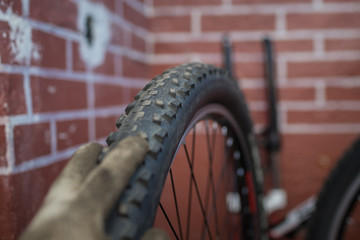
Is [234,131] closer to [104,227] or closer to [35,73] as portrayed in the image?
[35,73]

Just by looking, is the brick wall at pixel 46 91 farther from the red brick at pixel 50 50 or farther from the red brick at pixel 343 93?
the red brick at pixel 343 93

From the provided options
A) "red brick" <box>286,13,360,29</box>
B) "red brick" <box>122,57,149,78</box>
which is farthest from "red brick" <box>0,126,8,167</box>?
"red brick" <box>286,13,360,29</box>

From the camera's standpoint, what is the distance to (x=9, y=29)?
22.7 inches

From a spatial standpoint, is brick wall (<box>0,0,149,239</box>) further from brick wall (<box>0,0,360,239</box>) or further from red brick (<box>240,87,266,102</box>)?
red brick (<box>240,87,266,102</box>)

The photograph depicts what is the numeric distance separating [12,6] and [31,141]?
24cm

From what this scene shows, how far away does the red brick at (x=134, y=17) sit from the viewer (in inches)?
47.8

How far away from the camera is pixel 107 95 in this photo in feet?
3.50

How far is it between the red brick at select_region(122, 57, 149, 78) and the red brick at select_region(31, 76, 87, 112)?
1.13 feet

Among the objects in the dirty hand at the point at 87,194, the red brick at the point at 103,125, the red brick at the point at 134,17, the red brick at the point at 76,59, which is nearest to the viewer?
the dirty hand at the point at 87,194

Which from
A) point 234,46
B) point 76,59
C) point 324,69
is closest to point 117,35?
point 76,59

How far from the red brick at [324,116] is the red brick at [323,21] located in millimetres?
341

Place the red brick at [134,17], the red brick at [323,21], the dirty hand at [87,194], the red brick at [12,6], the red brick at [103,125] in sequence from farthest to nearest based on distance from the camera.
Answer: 1. the red brick at [323,21]
2. the red brick at [134,17]
3. the red brick at [103,125]
4. the red brick at [12,6]
5. the dirty hand at [87,194]

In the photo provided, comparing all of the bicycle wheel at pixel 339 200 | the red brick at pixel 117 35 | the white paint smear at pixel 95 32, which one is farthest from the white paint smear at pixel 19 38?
the bicycle wheel at pixel 339 200

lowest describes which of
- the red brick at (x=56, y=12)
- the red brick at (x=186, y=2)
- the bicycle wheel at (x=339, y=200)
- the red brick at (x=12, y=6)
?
the bicycle wheel at (x=339, y=200)
